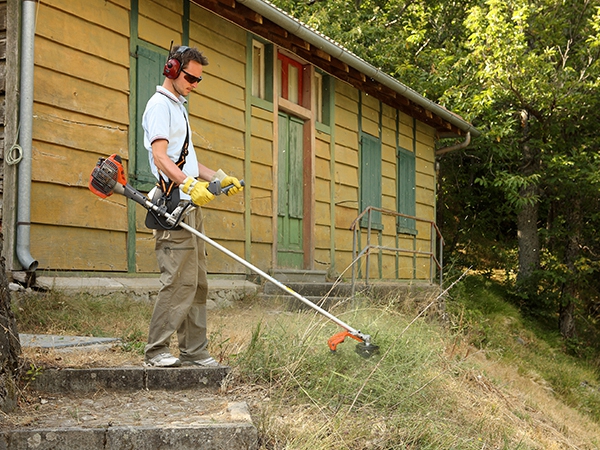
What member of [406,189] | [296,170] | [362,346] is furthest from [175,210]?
[406,189]

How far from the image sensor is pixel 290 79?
977 centimetres

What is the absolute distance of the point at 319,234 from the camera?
→ 1002 cm

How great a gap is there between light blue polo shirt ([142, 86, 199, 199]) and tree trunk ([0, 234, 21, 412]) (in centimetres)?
106

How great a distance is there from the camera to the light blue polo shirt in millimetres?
4094

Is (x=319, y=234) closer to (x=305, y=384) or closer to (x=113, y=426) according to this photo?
(x=305, y=384)

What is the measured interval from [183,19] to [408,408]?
528 centimetres

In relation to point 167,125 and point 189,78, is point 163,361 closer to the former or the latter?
point 167,125

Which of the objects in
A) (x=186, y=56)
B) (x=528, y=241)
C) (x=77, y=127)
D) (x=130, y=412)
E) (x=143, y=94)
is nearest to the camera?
(x=130, y=412)

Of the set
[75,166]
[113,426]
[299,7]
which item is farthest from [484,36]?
[113,426]

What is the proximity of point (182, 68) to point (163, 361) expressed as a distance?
5.46 ft

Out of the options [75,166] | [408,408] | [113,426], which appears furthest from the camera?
[75,166]

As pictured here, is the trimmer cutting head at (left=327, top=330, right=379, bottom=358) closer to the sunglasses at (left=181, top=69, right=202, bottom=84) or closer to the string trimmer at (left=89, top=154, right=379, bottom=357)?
the string trimmer at (left=89, top=154, right=379, bottom=357)

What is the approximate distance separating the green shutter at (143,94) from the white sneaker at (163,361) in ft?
10.3

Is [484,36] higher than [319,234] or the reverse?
higher
